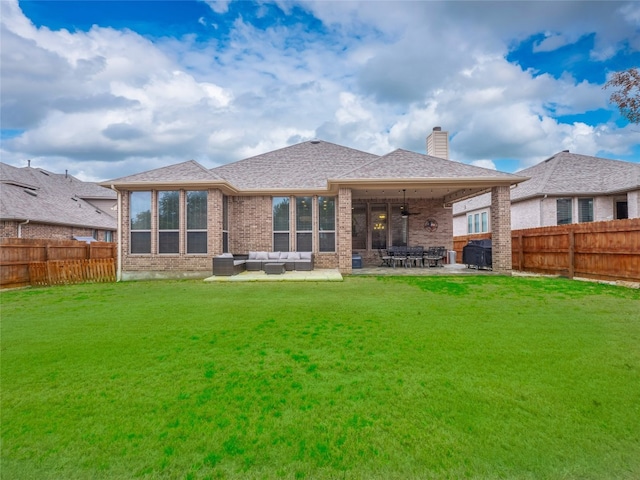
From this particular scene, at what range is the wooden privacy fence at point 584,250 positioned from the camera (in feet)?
32.1

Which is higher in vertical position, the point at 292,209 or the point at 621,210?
the point at 621,210

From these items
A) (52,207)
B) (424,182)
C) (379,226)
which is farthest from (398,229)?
(52,207)

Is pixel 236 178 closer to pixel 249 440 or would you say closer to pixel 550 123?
pixel 249 440

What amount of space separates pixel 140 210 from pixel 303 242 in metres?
6.68

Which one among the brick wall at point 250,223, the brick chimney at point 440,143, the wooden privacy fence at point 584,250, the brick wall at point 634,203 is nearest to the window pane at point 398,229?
the brick chimney at point 440,143

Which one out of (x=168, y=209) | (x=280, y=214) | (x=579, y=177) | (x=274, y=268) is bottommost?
(x=274, y=268)

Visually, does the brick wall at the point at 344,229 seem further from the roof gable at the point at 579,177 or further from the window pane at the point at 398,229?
the roof gable at the point at 579,177

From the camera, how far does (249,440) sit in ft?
7.88

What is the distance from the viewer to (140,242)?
43.1 ft

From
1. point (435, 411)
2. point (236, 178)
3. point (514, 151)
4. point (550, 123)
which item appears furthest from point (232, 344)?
point (514, 151)

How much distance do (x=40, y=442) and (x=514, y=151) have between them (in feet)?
102

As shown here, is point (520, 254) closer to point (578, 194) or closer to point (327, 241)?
point (578, 194)

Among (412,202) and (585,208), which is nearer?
(412,202)

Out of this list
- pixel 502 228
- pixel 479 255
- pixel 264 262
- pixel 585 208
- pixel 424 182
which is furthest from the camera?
pixel 585 208
